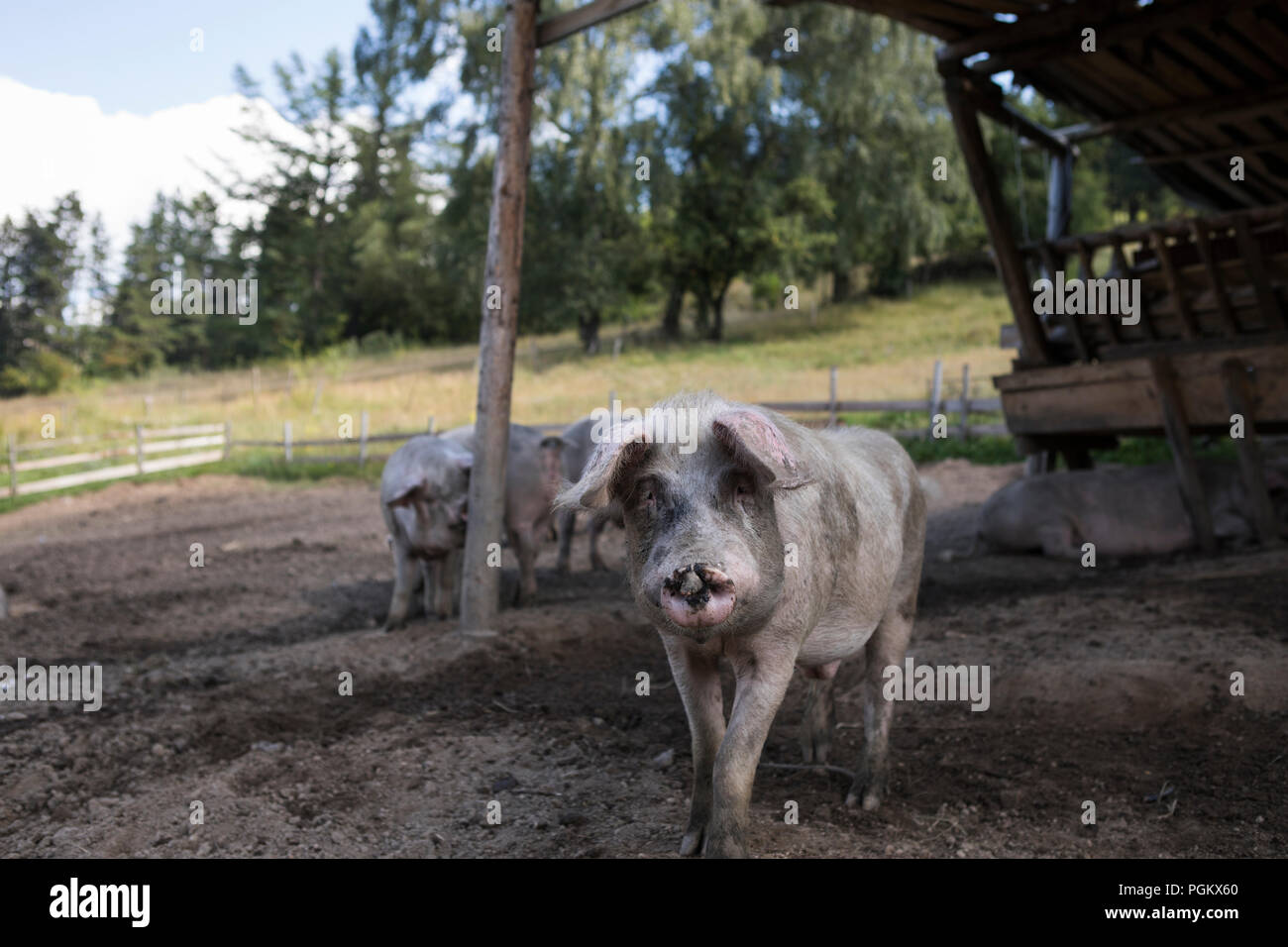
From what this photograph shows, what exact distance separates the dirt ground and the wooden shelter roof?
4.51 metres

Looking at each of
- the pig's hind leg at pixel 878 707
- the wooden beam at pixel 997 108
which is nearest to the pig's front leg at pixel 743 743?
the pig's hind leg at pixel 878 707

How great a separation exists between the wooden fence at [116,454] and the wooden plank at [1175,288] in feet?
61.4

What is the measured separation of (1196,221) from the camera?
28.3ft

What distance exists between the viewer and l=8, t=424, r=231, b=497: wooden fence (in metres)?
19.6

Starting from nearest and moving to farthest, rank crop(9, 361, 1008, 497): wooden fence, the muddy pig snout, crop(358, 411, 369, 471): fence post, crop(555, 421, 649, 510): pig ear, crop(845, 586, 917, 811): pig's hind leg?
the muddy pig snout < crop(555, 421, 649, 510): pig ear < crop(845, 586, 917, 811): pig's hind leg < crop(9, 361, 1008, 497): wooden fence < crop(358, 411, 369, 471): fence post

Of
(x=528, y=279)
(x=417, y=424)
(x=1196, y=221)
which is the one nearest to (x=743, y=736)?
(x=1196, y=221)

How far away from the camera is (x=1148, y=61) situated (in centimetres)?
927

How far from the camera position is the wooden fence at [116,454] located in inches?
772

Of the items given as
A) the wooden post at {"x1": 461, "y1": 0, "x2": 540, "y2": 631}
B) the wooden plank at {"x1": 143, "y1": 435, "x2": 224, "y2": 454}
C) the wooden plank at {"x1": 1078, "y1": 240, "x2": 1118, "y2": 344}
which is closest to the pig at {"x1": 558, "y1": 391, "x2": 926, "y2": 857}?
the wooden post at {"x1": 461, "y1": 0, "x2": 540, "y2": 631}

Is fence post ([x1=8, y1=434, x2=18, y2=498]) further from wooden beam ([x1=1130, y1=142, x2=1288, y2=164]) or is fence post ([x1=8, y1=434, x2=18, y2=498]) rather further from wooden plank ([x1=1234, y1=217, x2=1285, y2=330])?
wooden plank ([x1=1234, y1=217, x2=1285, y2=330])

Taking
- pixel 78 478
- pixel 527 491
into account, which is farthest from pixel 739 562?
pixel 78 478
